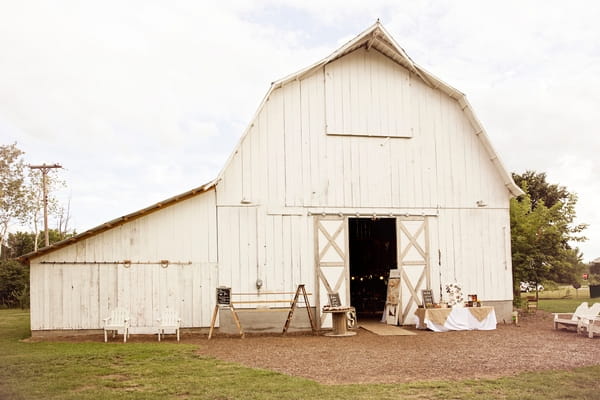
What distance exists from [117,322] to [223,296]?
7.70 feet

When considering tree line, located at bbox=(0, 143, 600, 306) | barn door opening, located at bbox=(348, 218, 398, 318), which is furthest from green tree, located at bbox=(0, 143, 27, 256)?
barn door opening, located at bbox=(348, 218, 398, 318)

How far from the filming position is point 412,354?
10812mm

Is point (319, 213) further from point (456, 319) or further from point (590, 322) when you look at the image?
point (590, 322)

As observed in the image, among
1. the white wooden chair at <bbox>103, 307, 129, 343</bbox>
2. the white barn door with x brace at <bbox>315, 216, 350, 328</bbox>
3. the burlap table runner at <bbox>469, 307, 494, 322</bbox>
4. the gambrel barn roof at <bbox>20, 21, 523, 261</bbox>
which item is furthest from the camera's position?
the white barn door with x brace at <bbox>315, 216, 350, 328</bbox>

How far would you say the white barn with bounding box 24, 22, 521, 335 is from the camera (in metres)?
14.0

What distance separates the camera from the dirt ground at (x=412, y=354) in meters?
9.09

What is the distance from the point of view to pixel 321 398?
7.27 metres

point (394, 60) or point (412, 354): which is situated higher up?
point (394, 60)

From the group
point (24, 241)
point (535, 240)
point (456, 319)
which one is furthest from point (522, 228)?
point (24, 241)

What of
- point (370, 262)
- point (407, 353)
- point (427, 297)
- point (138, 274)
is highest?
point (138, 274)

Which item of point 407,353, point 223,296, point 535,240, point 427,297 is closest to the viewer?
point 407,353

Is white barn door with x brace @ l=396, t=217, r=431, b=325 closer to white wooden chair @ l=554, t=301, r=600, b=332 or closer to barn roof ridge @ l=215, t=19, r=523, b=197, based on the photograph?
barn roof ridge @ l=215, t=19, r=523, b=197

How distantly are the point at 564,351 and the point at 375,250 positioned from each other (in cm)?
1068

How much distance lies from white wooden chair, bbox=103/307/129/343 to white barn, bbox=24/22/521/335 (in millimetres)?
387
